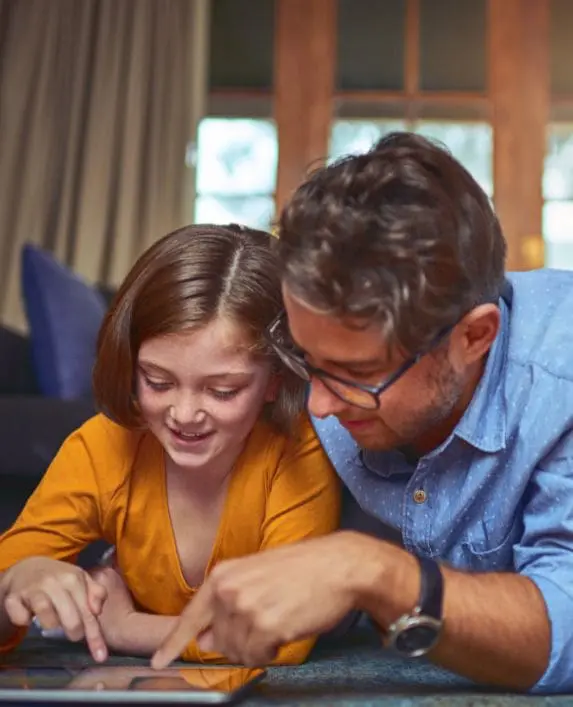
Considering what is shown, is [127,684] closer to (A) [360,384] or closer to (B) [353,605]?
(B) [353,605]

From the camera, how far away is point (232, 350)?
1.11 metres

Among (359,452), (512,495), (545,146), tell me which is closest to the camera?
(512,495)

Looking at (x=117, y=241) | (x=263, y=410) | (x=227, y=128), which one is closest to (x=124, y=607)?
(x=263, y=410)

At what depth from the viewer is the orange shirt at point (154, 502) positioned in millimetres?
1191

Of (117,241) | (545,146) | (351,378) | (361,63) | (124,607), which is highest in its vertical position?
(361,63)

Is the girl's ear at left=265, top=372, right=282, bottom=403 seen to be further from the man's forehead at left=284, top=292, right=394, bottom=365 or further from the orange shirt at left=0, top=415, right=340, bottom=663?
the man's forehead at left=284, top=292, right=394, bottom=365

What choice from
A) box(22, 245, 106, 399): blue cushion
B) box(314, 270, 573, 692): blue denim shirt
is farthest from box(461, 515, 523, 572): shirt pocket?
box(22, 245, 106, 399): blue cushion

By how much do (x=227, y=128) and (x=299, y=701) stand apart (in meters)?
3.62

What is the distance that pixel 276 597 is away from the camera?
2.46 ft

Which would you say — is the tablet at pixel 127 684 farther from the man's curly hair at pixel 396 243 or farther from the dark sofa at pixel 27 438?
the dark sofa at pixel 27 438

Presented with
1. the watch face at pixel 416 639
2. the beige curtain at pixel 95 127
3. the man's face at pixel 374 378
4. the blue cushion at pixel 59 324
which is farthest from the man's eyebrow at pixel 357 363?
the beige curtain at pixel 95 127

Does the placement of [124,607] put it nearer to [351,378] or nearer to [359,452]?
[359,452]

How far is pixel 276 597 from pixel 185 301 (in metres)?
0.43

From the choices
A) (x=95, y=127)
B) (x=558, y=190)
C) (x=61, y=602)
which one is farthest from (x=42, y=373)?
(x=558, y=190)
